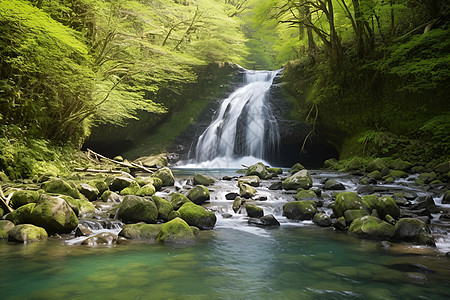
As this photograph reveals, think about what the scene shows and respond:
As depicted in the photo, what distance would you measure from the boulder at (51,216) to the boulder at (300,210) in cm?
420

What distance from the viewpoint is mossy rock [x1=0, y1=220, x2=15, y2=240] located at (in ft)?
14.9

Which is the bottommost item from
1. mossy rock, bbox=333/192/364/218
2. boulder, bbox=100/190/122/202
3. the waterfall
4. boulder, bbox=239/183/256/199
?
boulder, bbox=100/190/122/202

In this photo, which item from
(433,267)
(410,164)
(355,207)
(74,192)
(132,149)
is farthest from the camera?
(132,149)

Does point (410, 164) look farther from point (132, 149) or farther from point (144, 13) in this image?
point (132, 149)

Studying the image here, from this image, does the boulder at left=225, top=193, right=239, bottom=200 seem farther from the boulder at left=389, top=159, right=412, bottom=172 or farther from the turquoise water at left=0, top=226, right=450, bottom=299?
the boulder at left=389, top=159, right=412, bottom=172

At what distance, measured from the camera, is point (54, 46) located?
292 inches

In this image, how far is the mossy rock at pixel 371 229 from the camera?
200 inches

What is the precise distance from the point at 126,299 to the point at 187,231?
6.74 feet

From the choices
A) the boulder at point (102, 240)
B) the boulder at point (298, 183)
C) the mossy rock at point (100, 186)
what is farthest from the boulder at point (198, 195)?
the boulder at point (102, 240)

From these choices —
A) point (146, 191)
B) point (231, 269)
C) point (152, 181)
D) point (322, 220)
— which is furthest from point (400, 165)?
point (231, 269)

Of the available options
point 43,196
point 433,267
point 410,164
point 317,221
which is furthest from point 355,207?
point 410,164

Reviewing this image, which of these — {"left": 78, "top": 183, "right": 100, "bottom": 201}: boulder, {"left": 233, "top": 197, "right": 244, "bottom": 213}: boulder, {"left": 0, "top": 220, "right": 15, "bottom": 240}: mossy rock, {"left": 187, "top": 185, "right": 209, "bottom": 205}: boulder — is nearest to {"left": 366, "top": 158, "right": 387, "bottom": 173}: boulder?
{"left": 233, "top": 197, "right": 244, "bottom": 213}: boulder

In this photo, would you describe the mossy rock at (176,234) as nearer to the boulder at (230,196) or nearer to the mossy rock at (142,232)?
the mossy rock at (142,232)

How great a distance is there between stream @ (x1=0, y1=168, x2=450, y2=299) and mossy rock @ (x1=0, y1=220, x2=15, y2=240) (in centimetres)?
22
